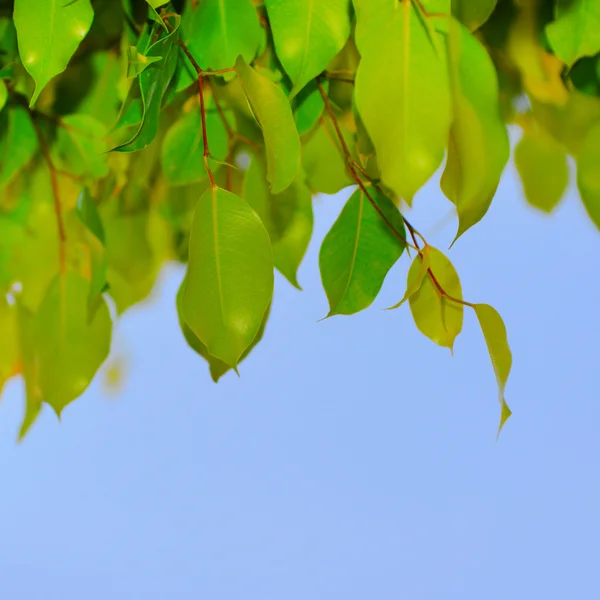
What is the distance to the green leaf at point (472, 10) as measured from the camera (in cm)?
18

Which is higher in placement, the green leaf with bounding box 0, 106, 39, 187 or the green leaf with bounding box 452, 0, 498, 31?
the green leaf with bounding box 452, 0, 498, 31

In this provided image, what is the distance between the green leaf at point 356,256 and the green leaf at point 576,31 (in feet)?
0.22

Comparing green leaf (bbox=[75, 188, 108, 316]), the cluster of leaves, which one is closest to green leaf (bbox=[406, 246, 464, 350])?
the cluster of leaves

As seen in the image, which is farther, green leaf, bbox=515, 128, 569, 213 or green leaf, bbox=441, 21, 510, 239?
green leaf, bbox=515, 128, 569, 213

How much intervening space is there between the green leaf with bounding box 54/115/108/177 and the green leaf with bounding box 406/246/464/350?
4.8 inches

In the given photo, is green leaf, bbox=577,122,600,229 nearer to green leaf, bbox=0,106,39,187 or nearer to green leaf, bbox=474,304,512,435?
green leaf, bbox=474,304,512,435

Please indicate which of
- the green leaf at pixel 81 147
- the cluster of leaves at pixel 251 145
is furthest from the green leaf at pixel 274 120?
the green leaf at pixel 81 147

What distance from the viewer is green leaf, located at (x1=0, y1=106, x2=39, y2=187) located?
10.1 inches

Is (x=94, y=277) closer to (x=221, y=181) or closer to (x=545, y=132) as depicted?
(x=221, y=181)

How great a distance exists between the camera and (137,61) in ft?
0.52

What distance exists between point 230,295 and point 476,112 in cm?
7

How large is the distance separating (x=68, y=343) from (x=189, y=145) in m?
0.08

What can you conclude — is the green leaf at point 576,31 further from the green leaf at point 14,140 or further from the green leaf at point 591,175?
the green leaf at point 14,140

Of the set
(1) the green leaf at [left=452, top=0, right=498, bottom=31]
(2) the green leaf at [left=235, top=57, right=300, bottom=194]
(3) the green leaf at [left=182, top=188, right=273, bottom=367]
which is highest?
(1) the green leaf at [left=452, top=0, right=498, bottom=31]
